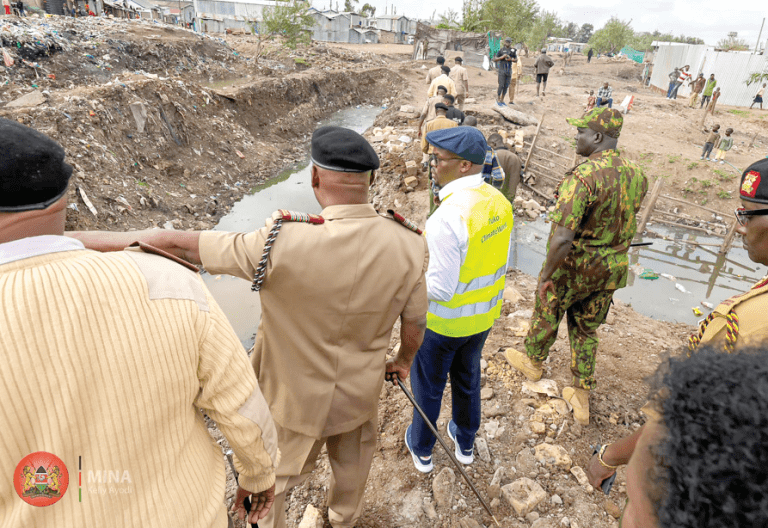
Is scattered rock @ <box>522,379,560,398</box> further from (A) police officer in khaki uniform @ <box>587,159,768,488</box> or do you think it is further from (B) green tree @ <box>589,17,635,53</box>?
(B) green tree @ <box>589,17,635,53</box>

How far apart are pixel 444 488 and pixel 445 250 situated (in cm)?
139

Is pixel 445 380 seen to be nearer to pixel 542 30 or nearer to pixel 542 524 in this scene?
pixel 542 524

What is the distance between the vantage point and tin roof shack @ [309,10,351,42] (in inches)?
1585

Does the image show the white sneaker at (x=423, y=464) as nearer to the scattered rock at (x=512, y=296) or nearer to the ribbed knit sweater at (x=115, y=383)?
the ribbed knit sweater at (x=115, y=383)

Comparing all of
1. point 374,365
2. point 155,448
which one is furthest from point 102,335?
point 374,365

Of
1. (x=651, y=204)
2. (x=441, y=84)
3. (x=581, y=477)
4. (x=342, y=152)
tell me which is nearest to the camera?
(x=342, y=152)

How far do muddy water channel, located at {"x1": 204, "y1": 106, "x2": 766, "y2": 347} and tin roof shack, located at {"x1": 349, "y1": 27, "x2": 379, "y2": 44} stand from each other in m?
39.3

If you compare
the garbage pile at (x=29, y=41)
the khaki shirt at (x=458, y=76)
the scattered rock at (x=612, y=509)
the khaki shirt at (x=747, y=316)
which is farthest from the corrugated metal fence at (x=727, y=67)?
the garbage pile at (x=29, y=41)

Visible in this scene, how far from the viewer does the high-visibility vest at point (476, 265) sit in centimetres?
204

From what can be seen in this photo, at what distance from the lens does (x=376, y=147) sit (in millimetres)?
10438

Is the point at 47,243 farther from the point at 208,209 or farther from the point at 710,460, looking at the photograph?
the point at 208,209

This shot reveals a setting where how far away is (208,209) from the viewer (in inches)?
299

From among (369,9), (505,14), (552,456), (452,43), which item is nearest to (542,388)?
(552,456)

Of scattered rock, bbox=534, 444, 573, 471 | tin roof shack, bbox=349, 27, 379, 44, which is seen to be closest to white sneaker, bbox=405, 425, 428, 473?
scattered rock, bbox=534, 444, 573, 471
